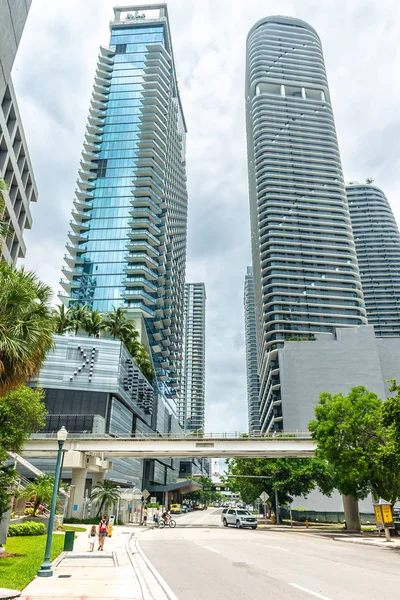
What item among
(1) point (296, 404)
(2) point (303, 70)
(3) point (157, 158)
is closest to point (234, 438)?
(1) point (296, 404)

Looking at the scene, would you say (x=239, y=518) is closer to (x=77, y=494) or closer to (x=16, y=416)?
(x=77, y=494)

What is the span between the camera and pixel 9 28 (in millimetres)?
17797

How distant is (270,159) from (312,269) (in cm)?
3971

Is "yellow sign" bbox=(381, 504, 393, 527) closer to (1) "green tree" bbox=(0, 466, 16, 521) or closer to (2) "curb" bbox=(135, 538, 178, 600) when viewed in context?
(2) "curb" bbox=(135, 538, 178, 600)

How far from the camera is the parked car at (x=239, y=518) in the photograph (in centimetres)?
4244

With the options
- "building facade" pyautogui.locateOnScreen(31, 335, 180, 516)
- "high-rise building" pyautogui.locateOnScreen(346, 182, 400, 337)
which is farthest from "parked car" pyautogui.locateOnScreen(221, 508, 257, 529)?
"high-rise building" pyautogui.locateOnScreen(346, 182, 400, 337)

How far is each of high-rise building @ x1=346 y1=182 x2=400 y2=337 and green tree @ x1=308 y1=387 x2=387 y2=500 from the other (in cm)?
12906

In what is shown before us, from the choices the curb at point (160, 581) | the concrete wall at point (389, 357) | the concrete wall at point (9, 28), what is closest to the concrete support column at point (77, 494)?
the curb at point (160, 581)

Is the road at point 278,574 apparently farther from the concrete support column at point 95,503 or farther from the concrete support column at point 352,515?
the concrete support column at point 95,503

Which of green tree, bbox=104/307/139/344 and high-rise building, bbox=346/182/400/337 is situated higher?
high-rise building, bbox=346/182/400/337

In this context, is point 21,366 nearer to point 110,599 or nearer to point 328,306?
point 110,599

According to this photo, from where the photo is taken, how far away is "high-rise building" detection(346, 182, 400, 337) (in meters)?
158

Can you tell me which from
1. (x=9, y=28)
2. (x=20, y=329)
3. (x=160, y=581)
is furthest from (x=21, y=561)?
(x=9, y=28)

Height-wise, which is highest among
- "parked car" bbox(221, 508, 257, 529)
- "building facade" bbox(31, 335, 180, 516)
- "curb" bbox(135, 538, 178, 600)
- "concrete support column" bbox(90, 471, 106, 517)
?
"building facade" bbox(31, 335, 180, 516)
